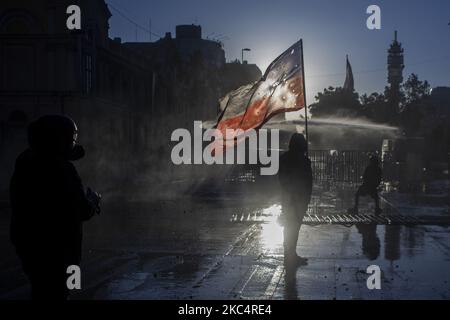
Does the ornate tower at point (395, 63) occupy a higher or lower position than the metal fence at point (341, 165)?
higher

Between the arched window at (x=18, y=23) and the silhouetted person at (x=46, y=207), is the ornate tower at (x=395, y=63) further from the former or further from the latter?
the silhouetted person at (x=46, y=207)

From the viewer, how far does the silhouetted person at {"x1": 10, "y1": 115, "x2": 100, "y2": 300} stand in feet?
15.6

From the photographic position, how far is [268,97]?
13.6 meters

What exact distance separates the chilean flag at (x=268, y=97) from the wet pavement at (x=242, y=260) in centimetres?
218

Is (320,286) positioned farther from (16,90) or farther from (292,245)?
(16,90)

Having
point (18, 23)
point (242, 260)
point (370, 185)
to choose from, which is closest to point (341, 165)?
point (370, 185)

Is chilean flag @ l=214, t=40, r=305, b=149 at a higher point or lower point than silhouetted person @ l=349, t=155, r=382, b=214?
higher

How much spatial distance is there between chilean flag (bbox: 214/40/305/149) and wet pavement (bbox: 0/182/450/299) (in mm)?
2180

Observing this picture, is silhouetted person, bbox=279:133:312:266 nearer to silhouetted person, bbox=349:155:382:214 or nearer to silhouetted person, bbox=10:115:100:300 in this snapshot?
silhouetted person, bbox=10:115:100:300

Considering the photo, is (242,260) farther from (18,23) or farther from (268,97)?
(18,23)

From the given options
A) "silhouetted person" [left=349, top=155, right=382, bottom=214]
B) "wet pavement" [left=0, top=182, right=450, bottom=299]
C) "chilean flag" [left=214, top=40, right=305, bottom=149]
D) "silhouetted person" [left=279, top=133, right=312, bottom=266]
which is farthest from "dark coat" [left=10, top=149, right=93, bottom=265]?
"silhouetted person" [left=349, top=155, right=382, bottom=214]

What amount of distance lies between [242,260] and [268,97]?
4.51m

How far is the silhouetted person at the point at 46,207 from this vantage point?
476cm

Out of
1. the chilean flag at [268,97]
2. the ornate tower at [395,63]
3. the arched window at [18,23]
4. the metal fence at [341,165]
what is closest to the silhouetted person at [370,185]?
the chilean flag at [268,97]
